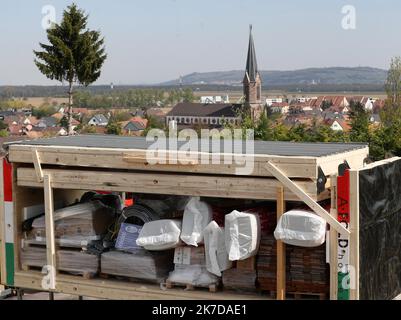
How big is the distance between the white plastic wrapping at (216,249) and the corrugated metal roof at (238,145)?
0.91 metres

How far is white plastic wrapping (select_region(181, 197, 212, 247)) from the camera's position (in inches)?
308

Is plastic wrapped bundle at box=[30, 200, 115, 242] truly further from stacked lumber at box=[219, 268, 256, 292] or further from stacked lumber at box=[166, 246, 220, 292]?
stacked lumber at box=[219, 268, 256, 292]

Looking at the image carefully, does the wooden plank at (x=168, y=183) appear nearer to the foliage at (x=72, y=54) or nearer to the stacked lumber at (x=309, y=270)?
the stacked lumber at (x=309, y=270)

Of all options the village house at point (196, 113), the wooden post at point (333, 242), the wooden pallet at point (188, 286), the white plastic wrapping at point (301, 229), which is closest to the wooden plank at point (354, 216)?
the wooden post at point (333, 242)

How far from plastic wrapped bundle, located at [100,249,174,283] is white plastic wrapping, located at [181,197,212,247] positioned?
626mm

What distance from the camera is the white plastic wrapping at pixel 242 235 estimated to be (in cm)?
746

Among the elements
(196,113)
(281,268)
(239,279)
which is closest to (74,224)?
(239,279)

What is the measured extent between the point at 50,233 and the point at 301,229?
321 centimetres

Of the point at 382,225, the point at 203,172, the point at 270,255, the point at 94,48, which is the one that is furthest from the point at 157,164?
the point at 94,48

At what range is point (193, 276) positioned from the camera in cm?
788

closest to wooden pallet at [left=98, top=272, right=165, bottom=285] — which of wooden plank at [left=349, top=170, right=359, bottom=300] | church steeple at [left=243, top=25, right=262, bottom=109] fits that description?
wooden plank at [left=349, top=170, right=359, bottom=300]

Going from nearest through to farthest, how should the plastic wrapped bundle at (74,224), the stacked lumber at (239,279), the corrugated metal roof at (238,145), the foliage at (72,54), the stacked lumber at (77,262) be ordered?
the stacked lumber at (239,279) → the corrugated metal roof at (238,145) → the stacked lumber at (77,262) → the plastic wrapped bundle at (74,224) → the foliage at (72,54)

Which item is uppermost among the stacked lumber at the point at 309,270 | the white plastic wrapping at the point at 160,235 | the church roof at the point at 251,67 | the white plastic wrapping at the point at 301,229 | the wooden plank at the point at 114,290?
the church roof at the point at 251,67

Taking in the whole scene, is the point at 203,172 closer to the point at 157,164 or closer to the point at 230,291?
the point at 157,164
